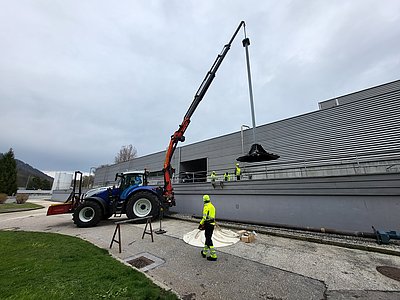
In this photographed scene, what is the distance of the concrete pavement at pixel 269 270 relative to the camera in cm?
340

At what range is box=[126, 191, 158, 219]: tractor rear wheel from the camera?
9.48 metres

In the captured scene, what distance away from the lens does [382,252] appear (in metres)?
5.38

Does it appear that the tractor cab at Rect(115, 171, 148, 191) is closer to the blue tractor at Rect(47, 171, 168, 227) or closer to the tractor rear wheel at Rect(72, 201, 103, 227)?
the blue tractor at Rect(47, 171, 168, 227)

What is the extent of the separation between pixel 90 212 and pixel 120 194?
1644 millimetres

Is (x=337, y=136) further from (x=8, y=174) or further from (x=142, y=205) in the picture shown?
(x=8, y=174)

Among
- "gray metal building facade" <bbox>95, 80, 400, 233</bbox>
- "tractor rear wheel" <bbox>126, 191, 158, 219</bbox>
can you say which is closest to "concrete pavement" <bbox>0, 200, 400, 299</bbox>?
"gray metal building facade" <bbox>95, 80, 400, 233</bbox>

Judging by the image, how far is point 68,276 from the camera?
145 inches

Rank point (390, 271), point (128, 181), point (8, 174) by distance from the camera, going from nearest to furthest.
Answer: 1. point (390, 271)
2. point (128, 181)
3. point (8, 174)

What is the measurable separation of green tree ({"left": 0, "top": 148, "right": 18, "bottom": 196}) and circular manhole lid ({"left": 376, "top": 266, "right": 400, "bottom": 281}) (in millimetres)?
52155

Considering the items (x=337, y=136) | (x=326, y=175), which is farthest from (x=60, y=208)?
(x=337, y=136)

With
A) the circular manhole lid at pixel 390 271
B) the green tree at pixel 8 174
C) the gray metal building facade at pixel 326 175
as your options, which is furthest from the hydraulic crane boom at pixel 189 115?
the green tree at pixel 8 174

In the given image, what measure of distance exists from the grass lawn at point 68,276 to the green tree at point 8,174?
1733 inches

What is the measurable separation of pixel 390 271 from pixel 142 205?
9552 millimetres

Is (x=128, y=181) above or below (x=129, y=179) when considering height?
below
